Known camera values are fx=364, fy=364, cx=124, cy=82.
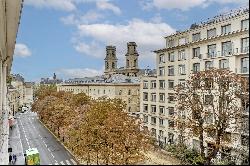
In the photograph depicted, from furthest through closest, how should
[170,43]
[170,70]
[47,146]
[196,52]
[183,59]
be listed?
[47,146], [170,43], [170,70], [183,59], [196,52]

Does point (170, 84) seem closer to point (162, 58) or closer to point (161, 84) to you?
point (161, 84)

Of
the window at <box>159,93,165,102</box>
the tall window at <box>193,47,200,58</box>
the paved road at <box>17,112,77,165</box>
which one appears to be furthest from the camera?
the window at <box>159,93,165,102</box>

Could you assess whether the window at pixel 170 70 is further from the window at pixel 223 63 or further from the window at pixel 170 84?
the window at pixel 223 63

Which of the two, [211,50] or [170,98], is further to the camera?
[170,98]

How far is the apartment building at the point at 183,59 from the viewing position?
31.0 meters

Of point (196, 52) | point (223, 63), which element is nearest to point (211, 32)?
point (196, 52)

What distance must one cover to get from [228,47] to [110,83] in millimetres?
40273

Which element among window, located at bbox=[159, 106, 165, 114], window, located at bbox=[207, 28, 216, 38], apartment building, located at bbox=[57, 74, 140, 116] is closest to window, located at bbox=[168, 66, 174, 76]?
window, located at bbox=[159, 106, 165, 114]

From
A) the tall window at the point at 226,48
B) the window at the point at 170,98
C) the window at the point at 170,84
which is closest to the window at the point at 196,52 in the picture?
the tall window at the point at 226,48

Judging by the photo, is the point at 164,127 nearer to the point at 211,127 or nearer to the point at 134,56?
the point at 211,127

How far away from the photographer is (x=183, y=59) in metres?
37.7

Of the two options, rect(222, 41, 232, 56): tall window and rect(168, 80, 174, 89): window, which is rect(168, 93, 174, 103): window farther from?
rect(222, 41, 232, 56): tall window

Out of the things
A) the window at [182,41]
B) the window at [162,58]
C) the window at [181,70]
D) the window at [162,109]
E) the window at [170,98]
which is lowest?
the window at [162,109]

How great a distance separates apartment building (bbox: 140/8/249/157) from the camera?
31.0m
